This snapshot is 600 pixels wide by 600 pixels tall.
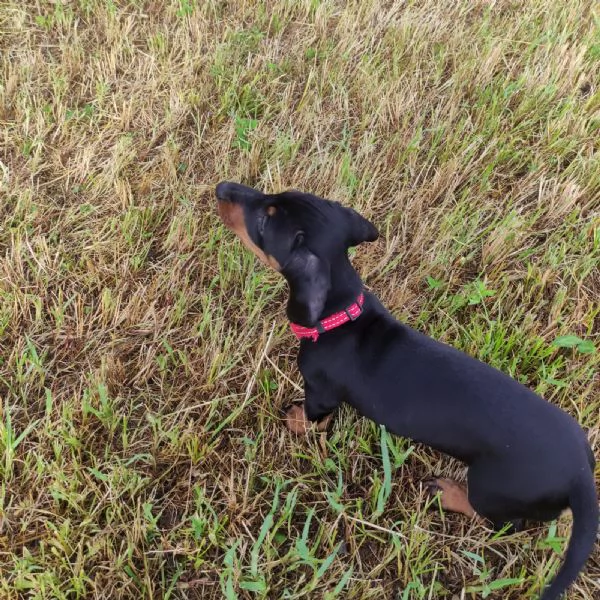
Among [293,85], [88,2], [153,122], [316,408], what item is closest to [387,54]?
[293,85]

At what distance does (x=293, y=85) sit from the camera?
374 centimetres

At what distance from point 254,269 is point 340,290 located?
83cm

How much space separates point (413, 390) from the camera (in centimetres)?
209

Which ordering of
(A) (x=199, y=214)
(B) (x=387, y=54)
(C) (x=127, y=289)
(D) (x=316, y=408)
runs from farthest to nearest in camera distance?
(B) (x=387, y=54)
(A) (x=199, y=214)
(C) (x=127, y=289)
(D) (x=316, y=408)

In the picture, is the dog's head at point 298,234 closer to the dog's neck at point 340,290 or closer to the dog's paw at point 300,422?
the dog's neck at point 340,290

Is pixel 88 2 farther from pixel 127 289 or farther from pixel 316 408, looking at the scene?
pixel 316 408

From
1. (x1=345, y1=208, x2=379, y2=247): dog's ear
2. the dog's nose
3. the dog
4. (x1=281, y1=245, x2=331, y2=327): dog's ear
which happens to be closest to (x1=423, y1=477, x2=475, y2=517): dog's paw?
the dog

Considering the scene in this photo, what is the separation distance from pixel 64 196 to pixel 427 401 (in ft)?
8.12

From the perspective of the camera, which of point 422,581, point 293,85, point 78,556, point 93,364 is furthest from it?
point 293,85

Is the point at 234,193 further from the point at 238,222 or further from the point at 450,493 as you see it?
the point at 450,493

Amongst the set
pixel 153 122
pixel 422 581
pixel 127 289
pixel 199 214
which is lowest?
pixel 422 581

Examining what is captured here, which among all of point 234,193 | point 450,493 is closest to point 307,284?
point 234,193

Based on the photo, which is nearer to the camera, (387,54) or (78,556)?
(78,556)

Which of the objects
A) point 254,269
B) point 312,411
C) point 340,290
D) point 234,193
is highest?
point 234,193
